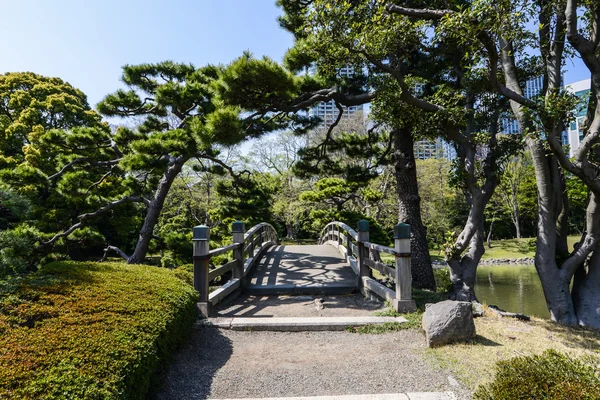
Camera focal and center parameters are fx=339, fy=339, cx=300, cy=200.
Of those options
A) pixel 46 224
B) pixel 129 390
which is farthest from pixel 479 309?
pixel 46 224

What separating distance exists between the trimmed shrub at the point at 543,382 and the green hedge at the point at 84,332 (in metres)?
2.51

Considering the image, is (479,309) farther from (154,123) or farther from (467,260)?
(154,123)

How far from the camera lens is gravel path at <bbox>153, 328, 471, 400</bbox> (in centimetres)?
286

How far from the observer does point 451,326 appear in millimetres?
3688

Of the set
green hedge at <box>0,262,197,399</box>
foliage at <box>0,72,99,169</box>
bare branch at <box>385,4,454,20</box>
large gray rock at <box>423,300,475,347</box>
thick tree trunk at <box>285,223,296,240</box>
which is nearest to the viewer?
green hedge at <box>0,262,197,399</box>

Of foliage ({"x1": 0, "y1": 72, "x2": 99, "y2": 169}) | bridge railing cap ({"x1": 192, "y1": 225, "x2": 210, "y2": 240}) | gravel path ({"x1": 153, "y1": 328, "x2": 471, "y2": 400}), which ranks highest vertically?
foliage ({"x1": 0, "y1": 72, "x2": 99, "y2": 169})

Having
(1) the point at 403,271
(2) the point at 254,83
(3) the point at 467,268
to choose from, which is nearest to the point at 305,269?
(3) the point at 467,268

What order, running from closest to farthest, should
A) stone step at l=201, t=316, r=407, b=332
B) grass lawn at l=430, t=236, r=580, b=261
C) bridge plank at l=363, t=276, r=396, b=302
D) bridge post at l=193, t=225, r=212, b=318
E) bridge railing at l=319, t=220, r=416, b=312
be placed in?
stone step at l=201, t=316, r=407, b=332, bridge post at l=193, t=225, r=212, b=318, bridge railing at l=319, t=220, r=416, b=312, bridge plank at l=363, t=276, r=396, b=302, grass lawn at l=430, t=236, r=580, b=261

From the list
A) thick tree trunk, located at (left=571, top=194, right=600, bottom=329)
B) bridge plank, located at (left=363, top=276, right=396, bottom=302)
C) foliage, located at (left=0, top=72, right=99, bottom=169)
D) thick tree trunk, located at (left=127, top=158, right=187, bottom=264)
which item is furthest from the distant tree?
foliage, located at (left=0, top=72, right=99, bottom=169)

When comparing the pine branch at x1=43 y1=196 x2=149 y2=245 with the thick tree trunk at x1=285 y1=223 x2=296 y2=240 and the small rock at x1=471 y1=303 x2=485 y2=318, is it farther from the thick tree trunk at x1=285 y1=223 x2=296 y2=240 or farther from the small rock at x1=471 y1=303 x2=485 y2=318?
the thick tree trunk at x1=285 y1=223 x2=296 y2=240

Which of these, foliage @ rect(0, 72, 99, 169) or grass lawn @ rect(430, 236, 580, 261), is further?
grass lawn @ rect(430, 236, 580, 261)

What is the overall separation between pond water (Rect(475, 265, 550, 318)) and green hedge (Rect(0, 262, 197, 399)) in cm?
887

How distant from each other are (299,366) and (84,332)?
1.91 meters

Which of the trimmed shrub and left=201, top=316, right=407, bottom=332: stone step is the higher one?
the trimmed shrub
